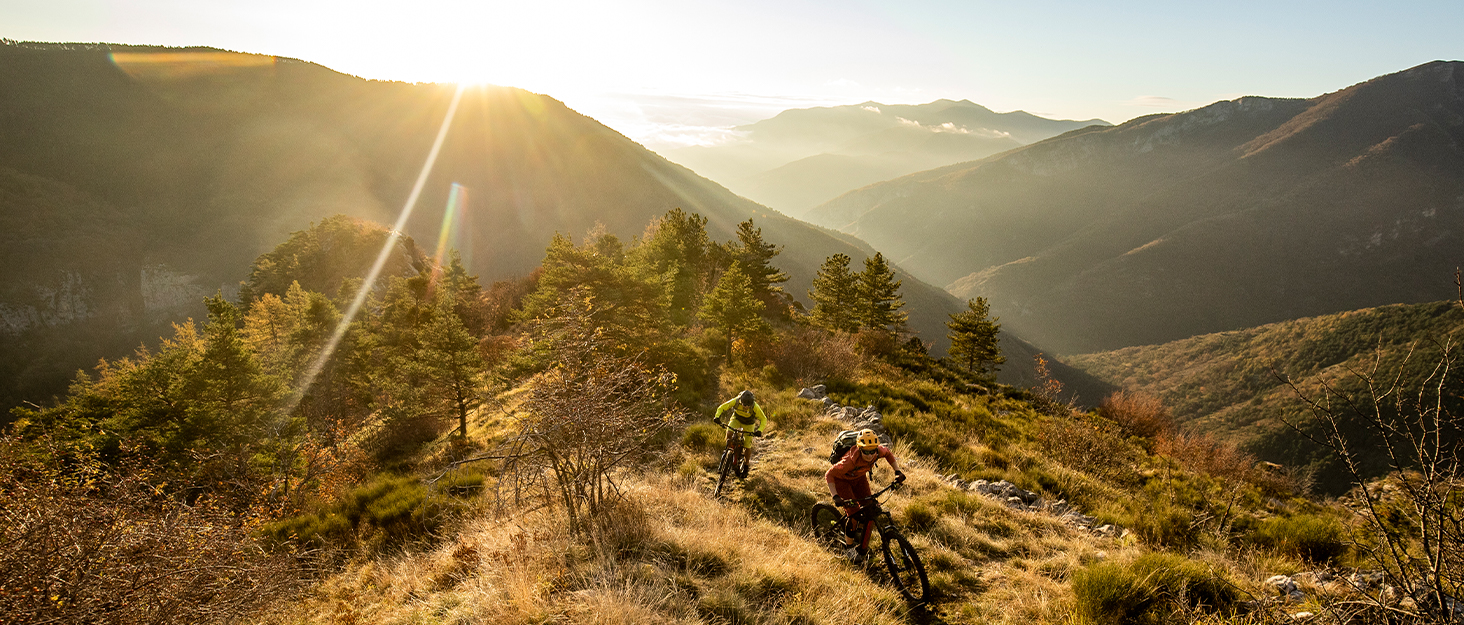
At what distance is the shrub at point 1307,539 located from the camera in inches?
260

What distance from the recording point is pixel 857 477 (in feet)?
19.7

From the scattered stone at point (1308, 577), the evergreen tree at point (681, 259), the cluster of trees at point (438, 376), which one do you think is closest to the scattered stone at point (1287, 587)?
the scattered stone at point (1308, 577)

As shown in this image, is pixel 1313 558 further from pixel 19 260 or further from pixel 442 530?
pixel 19 260

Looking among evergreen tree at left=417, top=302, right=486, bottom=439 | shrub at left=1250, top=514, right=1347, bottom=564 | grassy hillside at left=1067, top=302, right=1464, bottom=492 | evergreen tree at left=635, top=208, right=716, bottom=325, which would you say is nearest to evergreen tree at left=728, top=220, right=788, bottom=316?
evergreen tree at left=635, top=208, right=716, bottom=325

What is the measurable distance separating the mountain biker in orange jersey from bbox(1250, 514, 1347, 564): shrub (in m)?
5.53

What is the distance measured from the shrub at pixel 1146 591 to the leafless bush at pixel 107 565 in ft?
29.4

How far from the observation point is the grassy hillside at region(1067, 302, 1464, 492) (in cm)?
6794

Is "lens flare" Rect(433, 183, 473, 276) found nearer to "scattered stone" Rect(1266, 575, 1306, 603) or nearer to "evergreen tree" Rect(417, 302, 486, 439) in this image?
"evergreen tree" Rect(417, 302, 486, 439)

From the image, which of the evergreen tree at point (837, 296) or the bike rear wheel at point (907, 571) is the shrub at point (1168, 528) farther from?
the evergreen tree at point (837, 296)

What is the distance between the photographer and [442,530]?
7797mm

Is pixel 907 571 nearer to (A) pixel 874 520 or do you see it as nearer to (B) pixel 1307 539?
(A) pixel 874 520

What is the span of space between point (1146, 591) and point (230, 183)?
427 ft

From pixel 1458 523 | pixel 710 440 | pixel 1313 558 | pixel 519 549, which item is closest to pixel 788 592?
pixel 519 549

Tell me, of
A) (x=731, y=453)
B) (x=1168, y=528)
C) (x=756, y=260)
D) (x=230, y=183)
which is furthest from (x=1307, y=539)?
(x=230, y=183)
